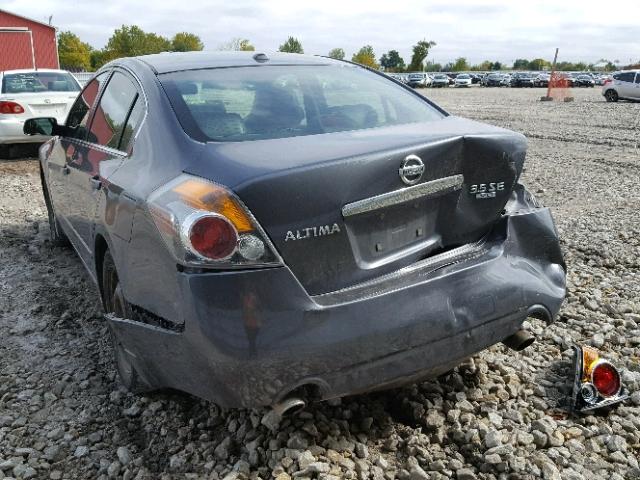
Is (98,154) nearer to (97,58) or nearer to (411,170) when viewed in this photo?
(411,170)

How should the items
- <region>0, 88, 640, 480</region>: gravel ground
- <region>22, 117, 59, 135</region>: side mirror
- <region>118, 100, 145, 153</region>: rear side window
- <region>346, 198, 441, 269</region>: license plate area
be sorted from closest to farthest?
<region>346, 198, 441, 269</region>: license plate area
<region>0, 88, 640, 480</region>: gravel ground
<region>118, 100, 145, 153</region>: rear side window
<region>22, 117, 59, 135</region>: side mirror

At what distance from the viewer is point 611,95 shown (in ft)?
103

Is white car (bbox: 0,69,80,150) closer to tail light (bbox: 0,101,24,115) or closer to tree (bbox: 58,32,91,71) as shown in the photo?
tail light (bbox: 0,101,24,115)

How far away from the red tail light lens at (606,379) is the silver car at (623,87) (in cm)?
3089

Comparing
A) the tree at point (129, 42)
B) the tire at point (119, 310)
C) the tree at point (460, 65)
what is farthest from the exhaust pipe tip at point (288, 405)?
the tree at point (460, 65)

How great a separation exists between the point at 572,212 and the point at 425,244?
4.88m

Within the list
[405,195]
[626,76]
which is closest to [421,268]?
[405,195]

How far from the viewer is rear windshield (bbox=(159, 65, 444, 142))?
275 centimetres

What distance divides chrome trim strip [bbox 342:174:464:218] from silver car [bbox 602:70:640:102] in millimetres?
31428

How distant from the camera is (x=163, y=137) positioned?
2.67 meters

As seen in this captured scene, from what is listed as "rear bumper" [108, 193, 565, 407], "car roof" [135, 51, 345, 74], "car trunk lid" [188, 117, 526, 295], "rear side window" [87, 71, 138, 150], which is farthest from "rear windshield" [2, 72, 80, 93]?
"car trunk lid" [188, 117, 526, 295]

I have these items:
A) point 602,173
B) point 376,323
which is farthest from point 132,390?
point 602,173

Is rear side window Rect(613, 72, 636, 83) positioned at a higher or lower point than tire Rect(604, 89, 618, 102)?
higher

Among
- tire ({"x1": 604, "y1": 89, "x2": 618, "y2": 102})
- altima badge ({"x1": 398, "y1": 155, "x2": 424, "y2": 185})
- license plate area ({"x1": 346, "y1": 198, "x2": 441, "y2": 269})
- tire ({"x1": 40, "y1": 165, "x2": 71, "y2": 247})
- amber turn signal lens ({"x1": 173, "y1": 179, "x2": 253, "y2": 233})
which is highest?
altima badge ({"x1": 398, "y1": 155, "x2": 424, "y2": 185})
